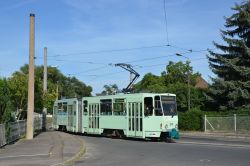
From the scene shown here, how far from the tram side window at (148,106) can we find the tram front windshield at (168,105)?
0.70 m

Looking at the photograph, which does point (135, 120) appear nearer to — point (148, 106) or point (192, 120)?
point (148, 106)

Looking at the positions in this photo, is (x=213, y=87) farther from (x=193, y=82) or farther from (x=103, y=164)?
(x=103, y=164)

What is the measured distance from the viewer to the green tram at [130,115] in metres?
28.7

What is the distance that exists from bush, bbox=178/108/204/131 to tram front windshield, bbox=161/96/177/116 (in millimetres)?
17899

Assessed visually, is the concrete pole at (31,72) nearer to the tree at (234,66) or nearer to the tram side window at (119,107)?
the tram side window at (119,107)

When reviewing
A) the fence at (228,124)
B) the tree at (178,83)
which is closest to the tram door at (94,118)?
the fence at (228,124)

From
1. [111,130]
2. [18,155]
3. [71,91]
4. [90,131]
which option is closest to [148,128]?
[111,130]

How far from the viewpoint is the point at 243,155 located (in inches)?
751

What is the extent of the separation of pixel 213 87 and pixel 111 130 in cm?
2138

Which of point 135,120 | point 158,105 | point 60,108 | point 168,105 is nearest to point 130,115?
point 135,120

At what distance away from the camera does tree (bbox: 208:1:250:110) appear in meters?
48.7

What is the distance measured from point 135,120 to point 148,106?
1381 millimetres

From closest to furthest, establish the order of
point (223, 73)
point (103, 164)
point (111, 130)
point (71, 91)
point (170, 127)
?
point (103, 164), point (170, 127), point (111, 130), point (223, 73), point (71, 91)

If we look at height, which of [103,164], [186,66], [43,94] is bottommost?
[103,164]
